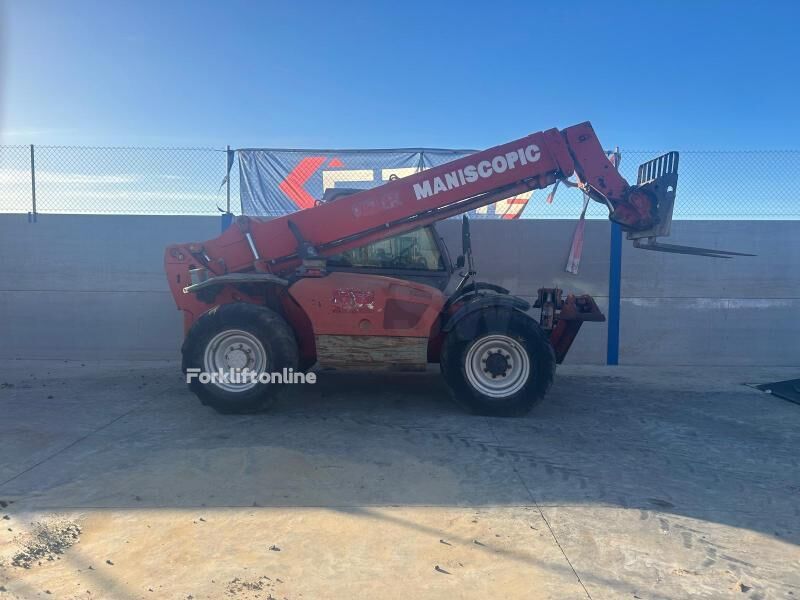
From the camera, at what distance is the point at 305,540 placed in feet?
12.2

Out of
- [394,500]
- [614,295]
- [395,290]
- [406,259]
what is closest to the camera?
[394,500]

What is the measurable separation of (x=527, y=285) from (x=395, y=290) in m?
4.10

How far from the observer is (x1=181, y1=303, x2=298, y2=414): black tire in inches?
253

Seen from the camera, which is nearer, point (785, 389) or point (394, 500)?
point (394, 500)

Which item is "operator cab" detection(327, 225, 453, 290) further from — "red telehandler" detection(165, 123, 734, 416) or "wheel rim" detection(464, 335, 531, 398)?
"wheel rim" detection(464, 335, 531, 398)

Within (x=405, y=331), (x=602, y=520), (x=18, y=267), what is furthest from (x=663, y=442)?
(x=18, y=267)

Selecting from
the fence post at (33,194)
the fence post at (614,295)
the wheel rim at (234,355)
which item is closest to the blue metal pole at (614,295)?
the fence post at (614,295)

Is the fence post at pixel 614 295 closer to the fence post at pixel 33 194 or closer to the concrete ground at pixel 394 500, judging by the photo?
the concrete ground at pixel 394 500

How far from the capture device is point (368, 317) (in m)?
6.56

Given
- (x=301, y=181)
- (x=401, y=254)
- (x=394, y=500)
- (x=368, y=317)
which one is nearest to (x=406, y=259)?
(x=401, y=254)

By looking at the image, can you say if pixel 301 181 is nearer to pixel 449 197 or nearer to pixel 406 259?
pixel 406 259

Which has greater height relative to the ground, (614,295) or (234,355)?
(614,295)

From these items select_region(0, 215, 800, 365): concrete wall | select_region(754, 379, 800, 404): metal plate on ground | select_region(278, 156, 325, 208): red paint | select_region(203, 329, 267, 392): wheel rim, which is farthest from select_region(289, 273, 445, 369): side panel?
select_region(754, 379, 800, 404): metal plate on ground

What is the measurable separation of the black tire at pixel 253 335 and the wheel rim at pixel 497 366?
1890mm
